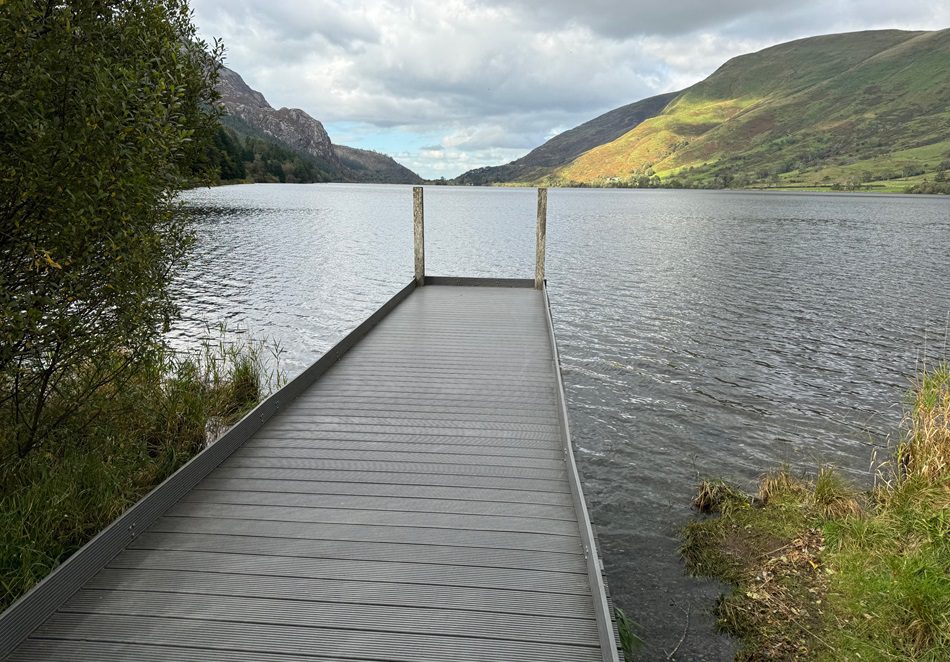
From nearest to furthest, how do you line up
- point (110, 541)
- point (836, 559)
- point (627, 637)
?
point (110, 541)
point (627, 637)
point (836, 559)

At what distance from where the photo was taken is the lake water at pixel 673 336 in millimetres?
7660

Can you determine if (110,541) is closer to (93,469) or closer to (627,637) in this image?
(93,469)

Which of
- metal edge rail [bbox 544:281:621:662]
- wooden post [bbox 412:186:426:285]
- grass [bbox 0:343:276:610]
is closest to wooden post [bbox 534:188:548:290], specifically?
wooden post [bbox 412:186:426:285]

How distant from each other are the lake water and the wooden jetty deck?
1963mm

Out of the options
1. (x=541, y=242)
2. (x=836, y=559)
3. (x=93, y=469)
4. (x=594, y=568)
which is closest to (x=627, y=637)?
(x=594, y=568)

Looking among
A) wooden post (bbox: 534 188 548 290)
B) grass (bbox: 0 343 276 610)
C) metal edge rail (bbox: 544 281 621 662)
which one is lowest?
grass (bbox: 0 343 276 610)

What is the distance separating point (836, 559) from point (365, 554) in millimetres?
4709

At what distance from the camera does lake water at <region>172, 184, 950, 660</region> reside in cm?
766

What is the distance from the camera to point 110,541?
153 inches

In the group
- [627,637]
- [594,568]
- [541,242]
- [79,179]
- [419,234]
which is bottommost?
[627,637]

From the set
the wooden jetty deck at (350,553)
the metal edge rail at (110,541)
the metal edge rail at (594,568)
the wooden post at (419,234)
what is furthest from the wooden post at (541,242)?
the metal edge rail at (594,568)

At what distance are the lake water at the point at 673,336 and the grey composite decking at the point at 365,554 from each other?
1.94 metres

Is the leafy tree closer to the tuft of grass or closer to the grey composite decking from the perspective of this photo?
the grey composite decking

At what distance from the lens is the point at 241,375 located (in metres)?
10.0
